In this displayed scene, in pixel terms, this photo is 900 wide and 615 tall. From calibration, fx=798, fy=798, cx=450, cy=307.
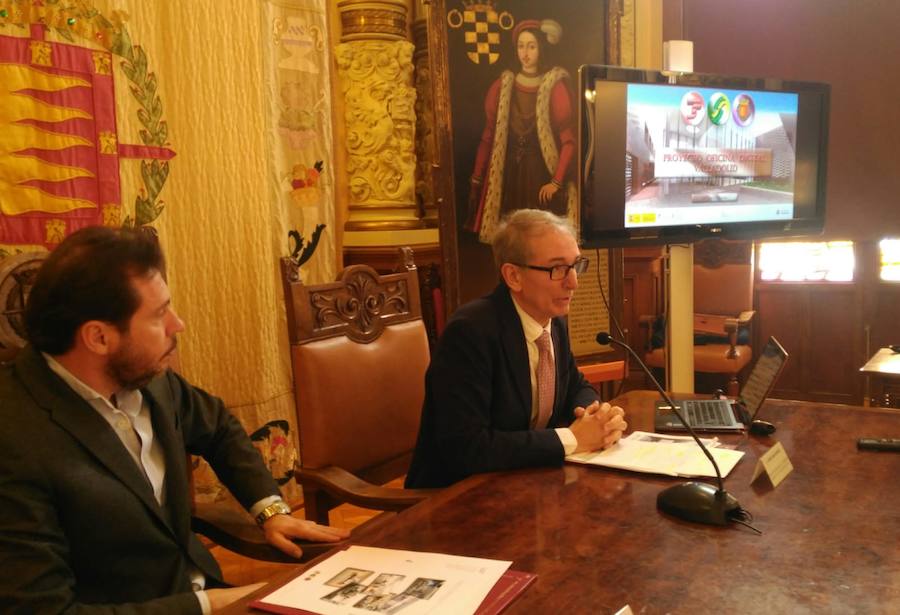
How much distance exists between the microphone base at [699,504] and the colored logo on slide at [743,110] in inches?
74.0

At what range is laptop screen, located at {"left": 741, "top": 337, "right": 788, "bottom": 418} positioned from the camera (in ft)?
6.08

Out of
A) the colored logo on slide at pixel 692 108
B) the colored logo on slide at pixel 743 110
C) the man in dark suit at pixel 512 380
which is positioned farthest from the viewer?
the colored logo on slide at pixel 743 110

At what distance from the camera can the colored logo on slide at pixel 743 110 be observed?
2.84 meters

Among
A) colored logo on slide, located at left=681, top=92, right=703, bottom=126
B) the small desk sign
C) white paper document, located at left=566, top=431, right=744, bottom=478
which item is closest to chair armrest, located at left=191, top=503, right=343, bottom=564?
white paper document, located at left=566, top=431, right=744, bottom=478

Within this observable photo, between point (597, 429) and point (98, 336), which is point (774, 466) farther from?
point (98, 336)

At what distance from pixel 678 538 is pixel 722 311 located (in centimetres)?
388

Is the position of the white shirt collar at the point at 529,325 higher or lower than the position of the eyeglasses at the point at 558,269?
lower

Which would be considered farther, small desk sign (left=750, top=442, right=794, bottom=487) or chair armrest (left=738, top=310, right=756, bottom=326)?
chair armrest (left=738, top=310, right=756, bottom=326)

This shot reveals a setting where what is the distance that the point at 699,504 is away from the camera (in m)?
1.31

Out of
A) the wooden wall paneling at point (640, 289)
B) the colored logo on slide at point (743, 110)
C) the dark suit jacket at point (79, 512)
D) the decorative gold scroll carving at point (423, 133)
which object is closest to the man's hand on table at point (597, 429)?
the dark suit jacket at point (79, 512)

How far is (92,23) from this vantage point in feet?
8.31

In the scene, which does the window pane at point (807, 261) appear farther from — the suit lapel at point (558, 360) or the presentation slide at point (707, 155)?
the suit lapel at point (558, 360)

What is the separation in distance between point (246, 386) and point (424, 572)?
2.10 meters

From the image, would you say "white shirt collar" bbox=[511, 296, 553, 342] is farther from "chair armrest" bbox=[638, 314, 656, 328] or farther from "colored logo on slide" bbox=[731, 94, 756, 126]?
"chair armrest" bbox=[638, 314, 656, 328]
